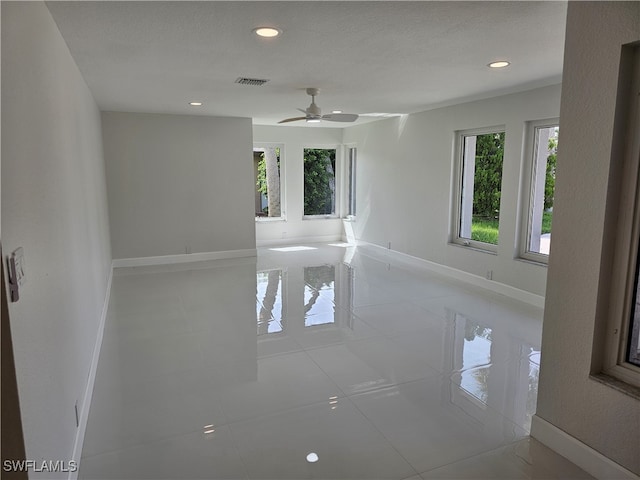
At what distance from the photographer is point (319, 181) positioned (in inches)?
351

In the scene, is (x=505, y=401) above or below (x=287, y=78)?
below

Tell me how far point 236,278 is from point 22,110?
4.32m

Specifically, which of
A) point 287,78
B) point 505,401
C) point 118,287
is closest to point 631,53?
point 505,401

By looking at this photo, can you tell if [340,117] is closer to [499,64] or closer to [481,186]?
[499,64]

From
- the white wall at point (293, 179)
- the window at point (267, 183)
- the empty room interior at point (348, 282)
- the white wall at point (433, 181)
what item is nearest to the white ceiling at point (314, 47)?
the empty room interior at point (348, 282)

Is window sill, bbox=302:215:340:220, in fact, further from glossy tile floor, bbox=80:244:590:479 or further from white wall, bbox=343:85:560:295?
glossy tile floor, bbox=80:244:590:479

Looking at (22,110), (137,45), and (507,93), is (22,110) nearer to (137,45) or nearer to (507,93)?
(137,45)

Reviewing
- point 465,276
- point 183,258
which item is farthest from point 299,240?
point 465,276

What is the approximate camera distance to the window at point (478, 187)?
5344 millimetres

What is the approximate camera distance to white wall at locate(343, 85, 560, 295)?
15.9ft

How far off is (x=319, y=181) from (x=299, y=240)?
131cm

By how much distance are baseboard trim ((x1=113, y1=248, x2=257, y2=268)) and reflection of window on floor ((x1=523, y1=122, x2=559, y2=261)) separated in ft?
14.3

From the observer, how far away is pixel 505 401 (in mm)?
2734

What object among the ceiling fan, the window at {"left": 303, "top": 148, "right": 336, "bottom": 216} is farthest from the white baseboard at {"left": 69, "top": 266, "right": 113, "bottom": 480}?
the window at {"left": 303, "top": 148, "right": 336, "bottom": 216}
